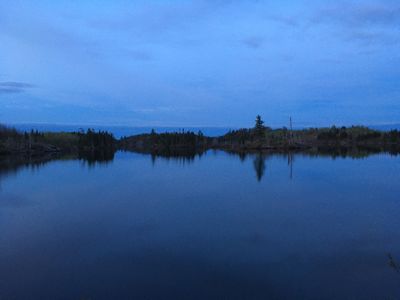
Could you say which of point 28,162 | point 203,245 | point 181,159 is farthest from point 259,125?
point 203,245

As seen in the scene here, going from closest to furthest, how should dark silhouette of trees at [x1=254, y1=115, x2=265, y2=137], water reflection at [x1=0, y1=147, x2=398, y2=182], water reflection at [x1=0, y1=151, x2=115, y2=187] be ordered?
1. water reflection at [x1=0, y1=151, x2=115, y2=187]
2. water reflection at [x1=0, y1=147, x2=398, y2=182]
3. dark silhouette of trees at [x1=254, y1=115, x2=265, y2=137]

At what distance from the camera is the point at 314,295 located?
9992 mm

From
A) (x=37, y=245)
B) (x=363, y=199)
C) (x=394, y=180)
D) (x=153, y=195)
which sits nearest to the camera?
(x=37, y=245)

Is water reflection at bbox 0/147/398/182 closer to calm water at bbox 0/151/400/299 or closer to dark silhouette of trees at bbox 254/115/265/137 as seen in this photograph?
calm water at bbox 0/151/400/299

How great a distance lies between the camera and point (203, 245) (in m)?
14.4

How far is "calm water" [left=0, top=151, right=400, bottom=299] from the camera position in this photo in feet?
34.5

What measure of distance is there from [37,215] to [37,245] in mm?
6595

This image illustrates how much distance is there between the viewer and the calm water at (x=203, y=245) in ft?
34.5

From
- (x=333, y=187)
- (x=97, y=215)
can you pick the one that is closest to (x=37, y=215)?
(x=97, y=215)

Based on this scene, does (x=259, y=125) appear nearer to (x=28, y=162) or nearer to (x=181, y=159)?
(x=181, y=159)

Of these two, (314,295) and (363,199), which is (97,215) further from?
(363,199)

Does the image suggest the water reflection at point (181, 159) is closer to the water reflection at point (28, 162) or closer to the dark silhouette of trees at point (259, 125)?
the water reflection at point (28, 162)

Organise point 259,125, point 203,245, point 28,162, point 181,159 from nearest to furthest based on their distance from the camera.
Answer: point 203,245 → point 28,162 → point 181,159 → point 259,125

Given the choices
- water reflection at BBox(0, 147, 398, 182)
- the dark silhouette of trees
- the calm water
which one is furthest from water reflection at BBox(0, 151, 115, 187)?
the dark silhouette of trees
